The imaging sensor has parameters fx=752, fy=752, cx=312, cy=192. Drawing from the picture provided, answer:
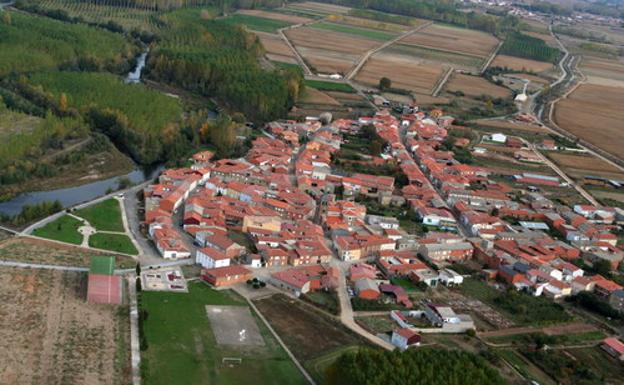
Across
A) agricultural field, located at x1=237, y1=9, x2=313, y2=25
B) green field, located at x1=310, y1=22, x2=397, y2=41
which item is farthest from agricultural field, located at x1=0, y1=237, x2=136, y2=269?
agricultural field, located at x1=237, y1=9, x2=313, y2=25

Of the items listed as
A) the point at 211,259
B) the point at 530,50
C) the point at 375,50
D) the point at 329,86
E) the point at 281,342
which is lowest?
the point at 281,342

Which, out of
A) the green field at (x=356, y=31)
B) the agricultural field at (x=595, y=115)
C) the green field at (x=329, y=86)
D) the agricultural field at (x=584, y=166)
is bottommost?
the agricultural field at (x=584, y=166)

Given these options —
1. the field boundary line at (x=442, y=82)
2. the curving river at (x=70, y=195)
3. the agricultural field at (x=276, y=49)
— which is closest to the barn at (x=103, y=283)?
the curving river at (x=70, y=195)

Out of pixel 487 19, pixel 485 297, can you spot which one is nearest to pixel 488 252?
pixel 485 297

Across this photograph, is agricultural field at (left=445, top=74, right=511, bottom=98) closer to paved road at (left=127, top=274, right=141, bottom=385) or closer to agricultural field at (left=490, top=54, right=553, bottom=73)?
agricultural field at (left=490, top=54, right=553, bottom=73)

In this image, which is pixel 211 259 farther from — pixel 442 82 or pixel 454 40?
pixel 454 40

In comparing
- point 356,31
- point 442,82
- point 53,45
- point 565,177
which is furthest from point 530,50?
point 53,45

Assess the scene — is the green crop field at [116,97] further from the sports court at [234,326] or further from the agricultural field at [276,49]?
the agricultural field at [276,49]
